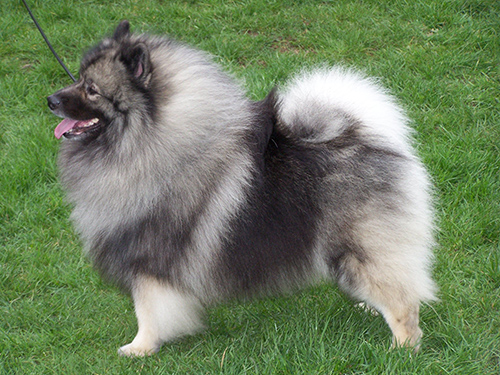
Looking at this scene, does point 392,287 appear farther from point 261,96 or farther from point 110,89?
point 261,96

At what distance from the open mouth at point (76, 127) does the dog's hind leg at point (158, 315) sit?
748 mm

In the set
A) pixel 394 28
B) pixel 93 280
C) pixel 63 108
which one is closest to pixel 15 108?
pixel 93 280

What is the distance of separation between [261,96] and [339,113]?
6.74ft

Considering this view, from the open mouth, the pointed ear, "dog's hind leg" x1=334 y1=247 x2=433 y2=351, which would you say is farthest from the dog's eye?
"dog's hind leg" x1=334 y1=247 x2=433 y2=351

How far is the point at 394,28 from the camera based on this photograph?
5672 millimetres

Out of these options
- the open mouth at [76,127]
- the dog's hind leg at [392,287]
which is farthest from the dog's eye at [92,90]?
the dog's hind leg at [392,287]

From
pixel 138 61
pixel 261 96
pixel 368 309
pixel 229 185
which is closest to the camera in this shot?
pixel 138 61

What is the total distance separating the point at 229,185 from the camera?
2.77 meters

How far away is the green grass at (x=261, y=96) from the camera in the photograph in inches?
116

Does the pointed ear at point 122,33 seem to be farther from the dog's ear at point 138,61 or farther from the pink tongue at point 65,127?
the pink tongue at point 65,127

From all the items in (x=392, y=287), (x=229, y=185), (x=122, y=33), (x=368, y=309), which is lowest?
(x=368, y=309)

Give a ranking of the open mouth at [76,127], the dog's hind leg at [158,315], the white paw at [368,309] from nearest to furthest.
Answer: the open mouth at [76,127] → the dog's hind leg at [158,315] → the white paw at [368,309]

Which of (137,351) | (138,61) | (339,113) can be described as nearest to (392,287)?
(339,113)

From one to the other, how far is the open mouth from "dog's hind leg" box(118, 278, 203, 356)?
2.45ft
